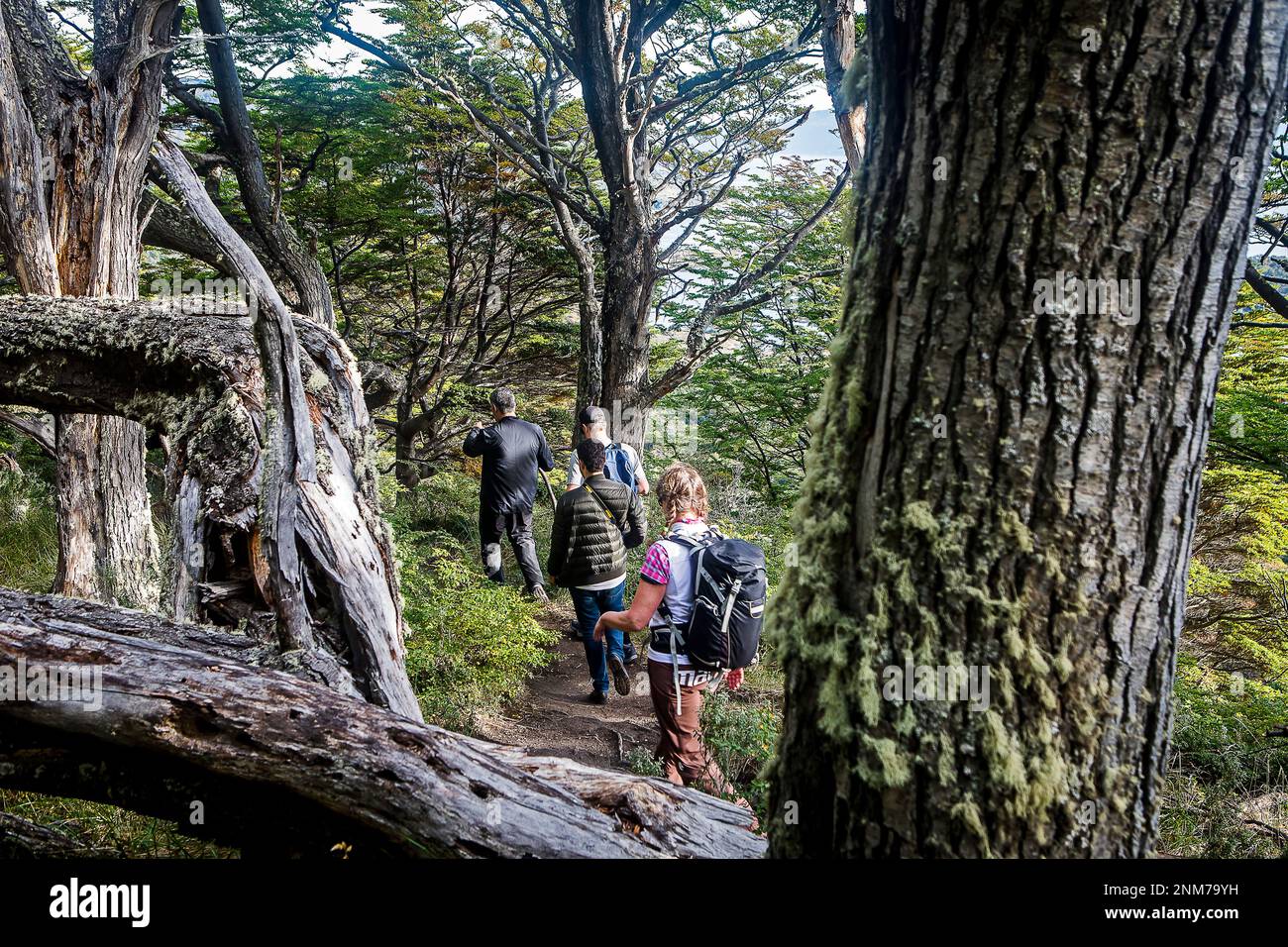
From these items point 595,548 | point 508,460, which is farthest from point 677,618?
point 508,460

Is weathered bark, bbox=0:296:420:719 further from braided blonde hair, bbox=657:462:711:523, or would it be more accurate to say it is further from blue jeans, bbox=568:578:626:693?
blue jeans, bbox=568:578:626:693

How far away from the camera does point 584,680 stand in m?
6.45

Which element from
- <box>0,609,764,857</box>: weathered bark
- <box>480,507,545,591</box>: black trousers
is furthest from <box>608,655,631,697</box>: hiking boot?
<box>0,609,764,857</box>: weathered bark

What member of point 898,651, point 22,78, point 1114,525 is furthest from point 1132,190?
point 22,78

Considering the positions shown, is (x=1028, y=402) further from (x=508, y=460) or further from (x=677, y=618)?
(x=508, y=460)

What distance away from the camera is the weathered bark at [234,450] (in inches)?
93.2

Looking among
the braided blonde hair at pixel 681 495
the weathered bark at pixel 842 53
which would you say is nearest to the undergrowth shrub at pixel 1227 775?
the braided blonde hair at pixel 681 495

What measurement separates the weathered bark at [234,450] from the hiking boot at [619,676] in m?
3.10

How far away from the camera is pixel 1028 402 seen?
1.20m

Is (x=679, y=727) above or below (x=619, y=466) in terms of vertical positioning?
below

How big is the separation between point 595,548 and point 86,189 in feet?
14.6

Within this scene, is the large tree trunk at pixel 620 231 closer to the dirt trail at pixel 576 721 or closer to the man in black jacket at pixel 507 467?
the man in black jacket at pixel 507 467
